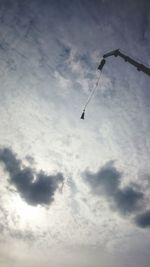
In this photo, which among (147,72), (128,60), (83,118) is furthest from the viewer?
(128,60)

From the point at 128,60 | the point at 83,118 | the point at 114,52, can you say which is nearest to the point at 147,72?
the point at 128,60

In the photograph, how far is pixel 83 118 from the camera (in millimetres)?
26531

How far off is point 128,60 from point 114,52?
2.75 meters

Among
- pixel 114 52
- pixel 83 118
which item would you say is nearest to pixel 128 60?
pixel 114 52

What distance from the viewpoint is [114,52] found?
34.5 metres

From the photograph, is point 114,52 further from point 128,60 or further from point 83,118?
point 83,118

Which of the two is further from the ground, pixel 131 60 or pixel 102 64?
pixel 131 60

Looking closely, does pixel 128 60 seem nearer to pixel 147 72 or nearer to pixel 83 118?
pixel 147 72

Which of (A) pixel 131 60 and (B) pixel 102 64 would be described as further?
(A) pixel 131 60

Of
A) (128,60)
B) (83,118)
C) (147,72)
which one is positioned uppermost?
(128,60)

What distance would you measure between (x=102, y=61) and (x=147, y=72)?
6.40 meters

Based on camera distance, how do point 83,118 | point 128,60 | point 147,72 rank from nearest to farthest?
point 83,118
point 147,72
point 128,60

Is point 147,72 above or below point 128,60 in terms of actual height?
below

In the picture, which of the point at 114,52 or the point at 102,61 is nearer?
the point at 102,61
